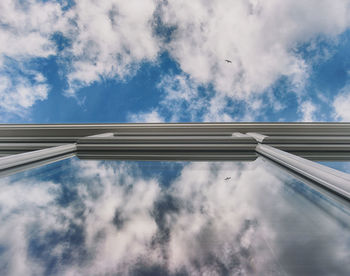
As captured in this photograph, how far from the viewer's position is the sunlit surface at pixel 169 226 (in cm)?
68

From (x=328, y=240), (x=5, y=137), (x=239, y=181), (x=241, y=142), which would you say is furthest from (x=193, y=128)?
(x=5, y=137)

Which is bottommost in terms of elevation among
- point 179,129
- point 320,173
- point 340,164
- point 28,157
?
point 320,173

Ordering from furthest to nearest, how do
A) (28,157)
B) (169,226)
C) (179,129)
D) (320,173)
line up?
1. (179,129)
2. (28,157)
3. (320,173)
4. (169,226)

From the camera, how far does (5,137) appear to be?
9.21ft

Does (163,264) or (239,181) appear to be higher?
(239,181)

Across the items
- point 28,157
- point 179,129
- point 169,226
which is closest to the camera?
point 169,226

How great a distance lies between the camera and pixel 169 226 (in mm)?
891

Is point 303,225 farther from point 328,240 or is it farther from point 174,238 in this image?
point 174,238

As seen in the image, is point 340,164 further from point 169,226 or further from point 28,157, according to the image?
point 28,157

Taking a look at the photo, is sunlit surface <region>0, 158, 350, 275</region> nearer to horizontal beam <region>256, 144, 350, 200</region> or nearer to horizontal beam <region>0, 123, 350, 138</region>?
horizontal beam <region>256, 144, 350, 200</region>

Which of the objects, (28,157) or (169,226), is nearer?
(169,226)

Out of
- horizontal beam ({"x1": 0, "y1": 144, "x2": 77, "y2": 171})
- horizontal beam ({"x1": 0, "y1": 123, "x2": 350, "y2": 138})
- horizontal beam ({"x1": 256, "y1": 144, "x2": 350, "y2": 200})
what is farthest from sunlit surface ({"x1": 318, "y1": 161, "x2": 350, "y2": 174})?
horizontal beam ({"x1": 0, "y1": 144, "x2": 77, "y2": 171})

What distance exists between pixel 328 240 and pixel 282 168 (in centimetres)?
81

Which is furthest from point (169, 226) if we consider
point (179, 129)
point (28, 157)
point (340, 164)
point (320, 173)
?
point (179, 129)
